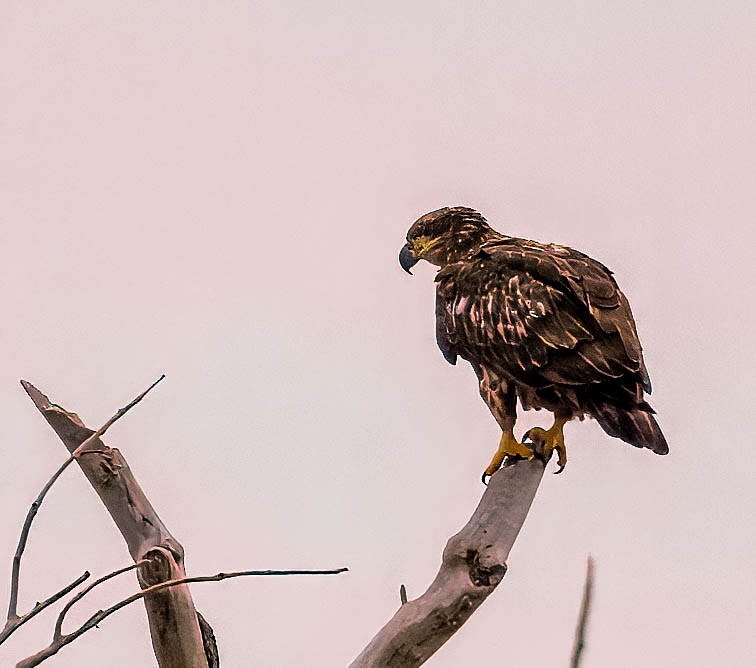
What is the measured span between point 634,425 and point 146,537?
1.71m

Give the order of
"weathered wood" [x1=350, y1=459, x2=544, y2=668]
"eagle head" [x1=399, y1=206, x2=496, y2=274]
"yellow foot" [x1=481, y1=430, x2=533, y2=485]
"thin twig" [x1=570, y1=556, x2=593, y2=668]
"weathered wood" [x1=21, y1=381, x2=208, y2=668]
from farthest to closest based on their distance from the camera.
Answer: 1. "eagle head" [x1=399, y1=206, x2=496, y2=274]
2. "yellow foot" [x1=481, y1=430, x2=533, y2=485]
3. "weathered wood" [x1=21, y1=381, x2=208, y2=668]
4. "weathered wood" [x1=350, y1=459, x2=544, y2=668]
5. "thin twig" [x1=570, y1=556, x2=593, y2=668]

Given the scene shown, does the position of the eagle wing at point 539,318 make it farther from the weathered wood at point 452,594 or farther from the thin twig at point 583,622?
the thin twig at point 583,622

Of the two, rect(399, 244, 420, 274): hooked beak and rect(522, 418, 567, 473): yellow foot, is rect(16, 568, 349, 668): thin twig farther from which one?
rect(399, 244, 420, 274): hooked beak

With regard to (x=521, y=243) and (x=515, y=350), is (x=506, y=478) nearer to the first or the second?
(x=515, y=350)

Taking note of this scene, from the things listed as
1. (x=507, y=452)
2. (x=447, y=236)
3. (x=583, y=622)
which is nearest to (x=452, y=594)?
(x=507, y=452)

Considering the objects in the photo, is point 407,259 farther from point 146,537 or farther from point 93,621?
point 93,621

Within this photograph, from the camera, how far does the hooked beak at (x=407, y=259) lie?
464 centimetres

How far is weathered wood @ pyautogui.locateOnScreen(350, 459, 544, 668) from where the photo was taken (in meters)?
2.99

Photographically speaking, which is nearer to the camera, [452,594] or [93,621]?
[93,621]

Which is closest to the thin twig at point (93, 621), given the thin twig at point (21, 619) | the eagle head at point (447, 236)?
the thin twig at point (21, 619)

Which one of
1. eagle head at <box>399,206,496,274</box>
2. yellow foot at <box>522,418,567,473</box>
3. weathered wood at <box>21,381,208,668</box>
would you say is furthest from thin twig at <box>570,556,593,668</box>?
eagle head at <box>399,206,496,274</box>

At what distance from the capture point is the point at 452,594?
3055 millimetres

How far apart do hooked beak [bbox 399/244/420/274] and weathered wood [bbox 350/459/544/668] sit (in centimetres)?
149

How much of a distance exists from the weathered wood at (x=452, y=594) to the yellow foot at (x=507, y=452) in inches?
27.5
